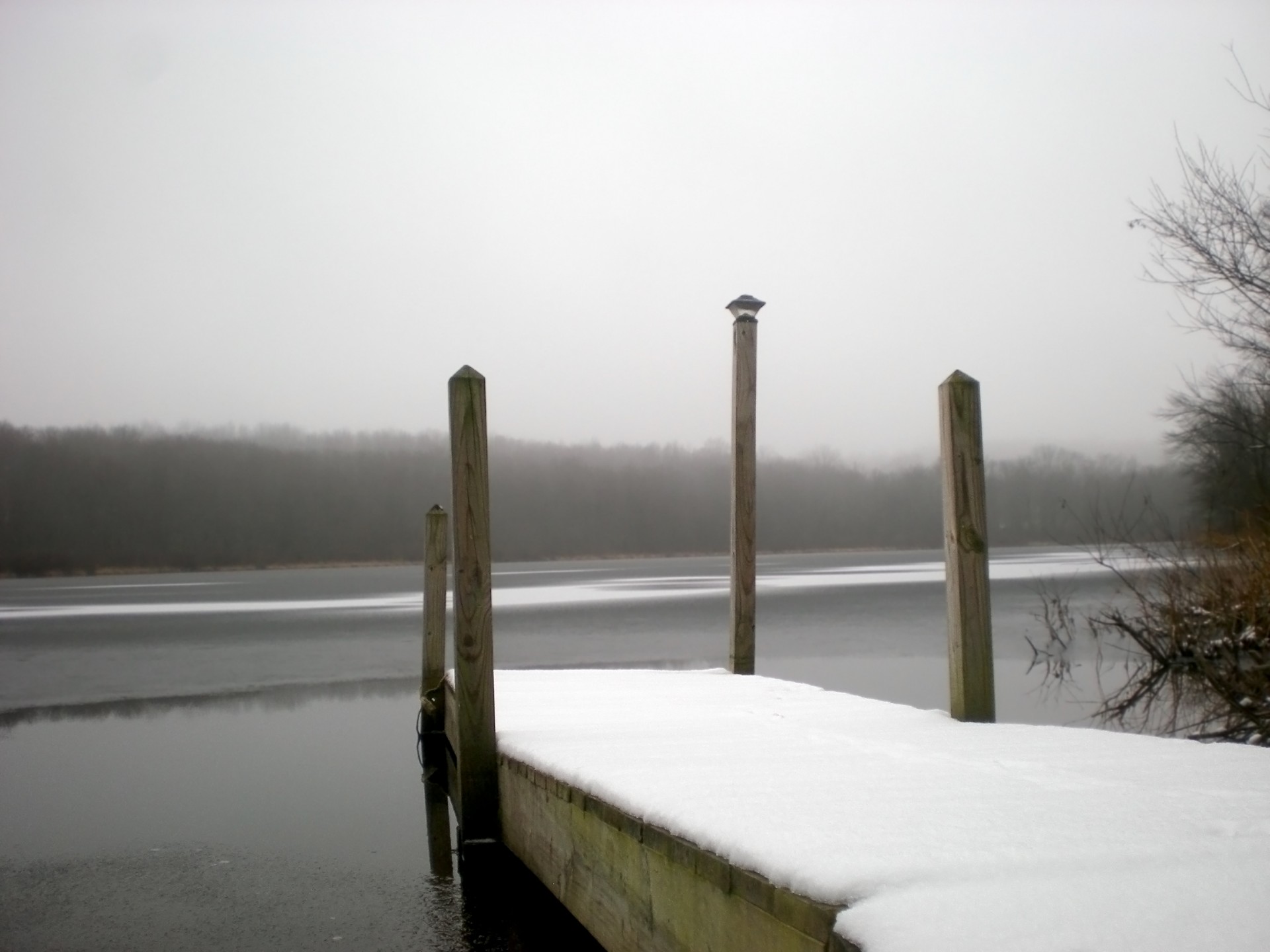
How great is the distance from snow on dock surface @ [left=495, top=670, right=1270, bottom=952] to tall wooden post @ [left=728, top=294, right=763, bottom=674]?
272 centimetres

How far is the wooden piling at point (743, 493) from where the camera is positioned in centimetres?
749

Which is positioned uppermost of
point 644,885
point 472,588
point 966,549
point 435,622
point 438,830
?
point 966,549

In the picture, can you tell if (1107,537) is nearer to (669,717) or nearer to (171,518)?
(669,717)

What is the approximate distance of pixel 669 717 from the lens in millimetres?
4977

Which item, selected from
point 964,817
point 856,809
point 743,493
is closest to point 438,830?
point 743,493

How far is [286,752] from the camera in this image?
28.0ft

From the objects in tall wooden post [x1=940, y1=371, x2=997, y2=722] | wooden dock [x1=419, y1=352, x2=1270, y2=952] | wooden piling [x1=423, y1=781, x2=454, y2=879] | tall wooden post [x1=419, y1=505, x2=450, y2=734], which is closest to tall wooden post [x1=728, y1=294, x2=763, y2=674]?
wooden dock [x1=419, y1=352, x2=1270, y2=952]

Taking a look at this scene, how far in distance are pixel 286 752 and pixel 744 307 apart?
5.15 metres

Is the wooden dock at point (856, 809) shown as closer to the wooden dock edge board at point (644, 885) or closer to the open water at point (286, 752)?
the wooden dock edge board at point (644, 885)

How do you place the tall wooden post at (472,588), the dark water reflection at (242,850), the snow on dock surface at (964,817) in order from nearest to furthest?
the snow on dock surface at (964,817), the dark water reflection at (242,850), the tall wooden post at (472,588)

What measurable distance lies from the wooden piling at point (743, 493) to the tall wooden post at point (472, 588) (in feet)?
9.49

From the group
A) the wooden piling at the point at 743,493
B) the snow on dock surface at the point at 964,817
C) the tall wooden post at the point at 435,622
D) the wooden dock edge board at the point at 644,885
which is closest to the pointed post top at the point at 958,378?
the snow on dock surface at the point at 964,817

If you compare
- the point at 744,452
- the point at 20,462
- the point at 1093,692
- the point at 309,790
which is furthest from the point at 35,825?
the point at 20,462

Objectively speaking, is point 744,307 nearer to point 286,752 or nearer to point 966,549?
point 966,549
